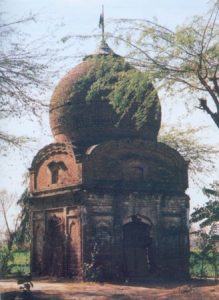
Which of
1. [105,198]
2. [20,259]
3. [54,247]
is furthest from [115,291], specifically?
[20,259]

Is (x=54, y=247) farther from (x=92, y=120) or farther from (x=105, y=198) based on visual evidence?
(x=92, y=120)

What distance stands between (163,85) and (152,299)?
668cm

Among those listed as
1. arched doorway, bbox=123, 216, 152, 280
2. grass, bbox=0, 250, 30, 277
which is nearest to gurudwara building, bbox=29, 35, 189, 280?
arched doorway, bbox=123, 216, 152, 280

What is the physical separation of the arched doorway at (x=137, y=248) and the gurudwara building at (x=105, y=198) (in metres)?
0.04

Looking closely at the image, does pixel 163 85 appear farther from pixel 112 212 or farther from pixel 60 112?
pixel 60 112

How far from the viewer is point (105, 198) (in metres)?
18.9

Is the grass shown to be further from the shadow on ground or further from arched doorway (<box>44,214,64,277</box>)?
the shadow on ground

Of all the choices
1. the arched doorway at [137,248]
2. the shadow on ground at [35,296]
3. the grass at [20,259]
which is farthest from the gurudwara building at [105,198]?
the grass at [20,259]

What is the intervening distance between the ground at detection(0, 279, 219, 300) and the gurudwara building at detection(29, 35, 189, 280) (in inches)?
50.2

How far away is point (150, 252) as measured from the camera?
770 inches

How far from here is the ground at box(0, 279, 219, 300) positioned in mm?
14516

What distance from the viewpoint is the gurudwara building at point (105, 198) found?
1862cm

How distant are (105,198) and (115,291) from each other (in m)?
4.13

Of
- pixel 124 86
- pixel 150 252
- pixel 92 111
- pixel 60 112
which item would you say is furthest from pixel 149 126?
pixel 124 86
